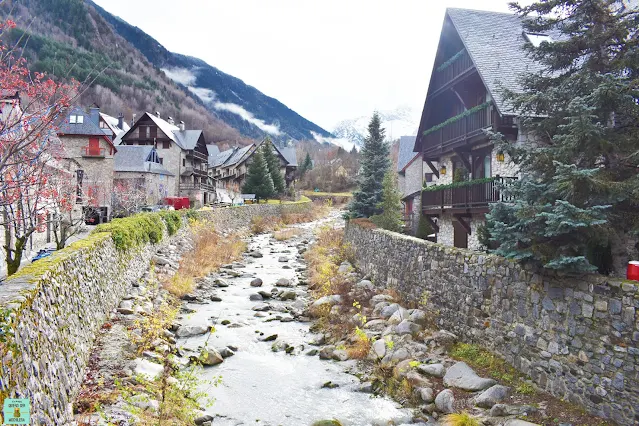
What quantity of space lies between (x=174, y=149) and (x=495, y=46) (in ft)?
155

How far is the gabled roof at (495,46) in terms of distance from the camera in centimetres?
1669

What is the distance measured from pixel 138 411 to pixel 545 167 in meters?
9.40

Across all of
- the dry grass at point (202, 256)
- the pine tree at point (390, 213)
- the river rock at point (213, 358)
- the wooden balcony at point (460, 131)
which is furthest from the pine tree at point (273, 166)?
the river rock at point (213, 358)

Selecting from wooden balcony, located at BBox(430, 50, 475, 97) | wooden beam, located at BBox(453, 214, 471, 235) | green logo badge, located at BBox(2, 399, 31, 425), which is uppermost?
wooden balcony, located at BBox(430, 50, 475, 97)

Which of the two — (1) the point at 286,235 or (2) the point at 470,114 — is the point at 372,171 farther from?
(1) the point at 286,235

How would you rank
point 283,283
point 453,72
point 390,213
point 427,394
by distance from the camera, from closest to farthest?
1. point 427,394
2. point 453,72
3. point 283,283
4. point 390,213

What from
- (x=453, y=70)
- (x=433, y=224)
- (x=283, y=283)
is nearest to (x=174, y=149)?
(x=283, y=283)

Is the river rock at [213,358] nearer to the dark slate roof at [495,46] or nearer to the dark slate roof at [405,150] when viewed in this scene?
the dark slate roof at [495,46]

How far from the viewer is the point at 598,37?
10.1 metres

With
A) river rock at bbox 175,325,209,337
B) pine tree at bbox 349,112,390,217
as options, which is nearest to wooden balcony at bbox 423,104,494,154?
pine tree at bbox 349,112,390,217

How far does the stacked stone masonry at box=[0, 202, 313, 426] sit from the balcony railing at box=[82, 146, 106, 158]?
3104 cm

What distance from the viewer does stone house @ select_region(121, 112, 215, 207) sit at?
187 feet

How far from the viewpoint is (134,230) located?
56.9 ft

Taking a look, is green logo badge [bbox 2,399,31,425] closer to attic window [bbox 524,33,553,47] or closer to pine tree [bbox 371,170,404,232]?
pine tree [bbox 371,170,404,232]
